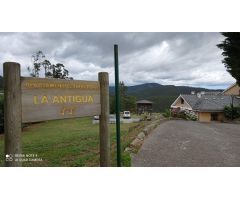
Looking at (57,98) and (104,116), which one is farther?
(104,116)

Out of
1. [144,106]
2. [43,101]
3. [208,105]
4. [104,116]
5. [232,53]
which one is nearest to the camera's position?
[43,101]

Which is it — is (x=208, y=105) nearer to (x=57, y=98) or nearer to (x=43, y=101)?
(x=57, y=98)

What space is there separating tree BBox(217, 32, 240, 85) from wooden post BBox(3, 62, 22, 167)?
626 inches

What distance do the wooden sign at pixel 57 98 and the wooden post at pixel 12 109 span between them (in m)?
0.10

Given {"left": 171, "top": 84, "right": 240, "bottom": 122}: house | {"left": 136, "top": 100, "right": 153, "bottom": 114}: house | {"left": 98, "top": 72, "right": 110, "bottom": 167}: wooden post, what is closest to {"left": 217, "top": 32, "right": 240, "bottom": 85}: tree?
{"left": 98, "top": 72, "right": 110, "bottom": 167}: wooden post

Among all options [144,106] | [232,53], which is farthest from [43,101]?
[144,106]

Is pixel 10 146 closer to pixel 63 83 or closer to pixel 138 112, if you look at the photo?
pixel 63 83

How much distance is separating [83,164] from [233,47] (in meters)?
15.1

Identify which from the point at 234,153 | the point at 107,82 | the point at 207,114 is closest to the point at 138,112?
the point at 207,114

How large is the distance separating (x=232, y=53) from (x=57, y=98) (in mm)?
17206

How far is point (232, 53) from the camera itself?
1848 cm

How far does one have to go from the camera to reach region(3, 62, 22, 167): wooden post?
3479mm

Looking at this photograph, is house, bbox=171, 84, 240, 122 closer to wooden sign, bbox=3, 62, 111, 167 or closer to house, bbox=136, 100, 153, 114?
house, bbox=136, 100, 153, 114

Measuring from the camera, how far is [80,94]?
4344mm
